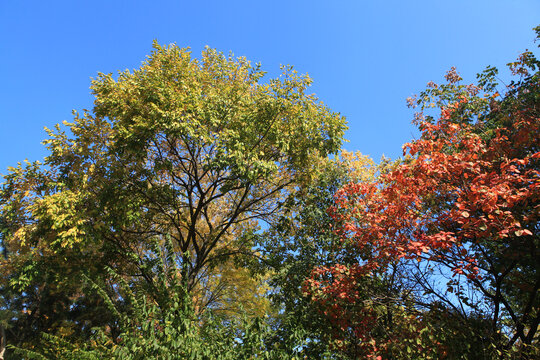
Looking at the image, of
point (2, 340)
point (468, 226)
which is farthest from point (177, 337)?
point (2, 340)

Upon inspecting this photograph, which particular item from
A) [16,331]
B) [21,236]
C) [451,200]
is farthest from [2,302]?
[451,200]

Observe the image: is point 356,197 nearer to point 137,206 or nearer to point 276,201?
point 276,201

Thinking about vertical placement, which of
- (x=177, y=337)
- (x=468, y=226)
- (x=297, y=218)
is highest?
(x=297, y=218)

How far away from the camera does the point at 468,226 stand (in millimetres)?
4605

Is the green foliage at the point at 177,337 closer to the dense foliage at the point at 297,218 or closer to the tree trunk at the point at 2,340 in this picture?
the dense foliage at the point at 297,218

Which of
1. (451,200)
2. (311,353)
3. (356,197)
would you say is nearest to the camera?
(451,200)

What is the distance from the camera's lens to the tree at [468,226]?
4801 mm

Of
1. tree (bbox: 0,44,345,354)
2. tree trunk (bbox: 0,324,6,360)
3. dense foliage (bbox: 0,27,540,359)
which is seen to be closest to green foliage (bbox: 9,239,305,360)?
dense foliage (bbox: 0,27,540,359)

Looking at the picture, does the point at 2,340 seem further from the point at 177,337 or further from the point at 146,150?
the point at 177,337

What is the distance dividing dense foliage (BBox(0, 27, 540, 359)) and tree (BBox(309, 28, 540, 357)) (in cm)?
4

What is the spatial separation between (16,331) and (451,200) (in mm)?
21224

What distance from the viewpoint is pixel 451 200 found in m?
6.29

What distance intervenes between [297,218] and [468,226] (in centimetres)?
530

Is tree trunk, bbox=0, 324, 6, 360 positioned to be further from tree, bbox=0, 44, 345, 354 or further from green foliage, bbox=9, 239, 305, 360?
green foliage, bbox=9, 239, 305, 360
